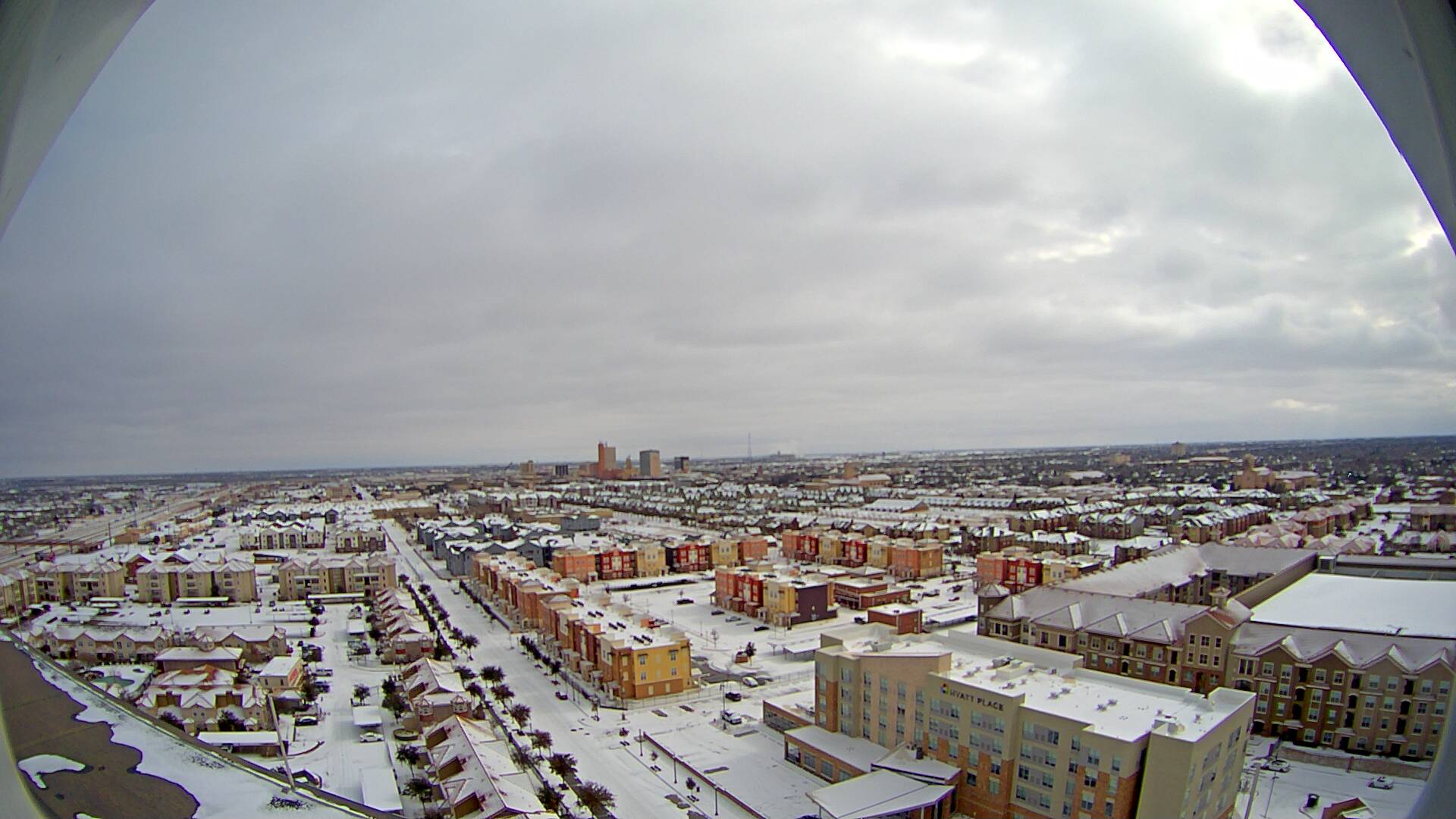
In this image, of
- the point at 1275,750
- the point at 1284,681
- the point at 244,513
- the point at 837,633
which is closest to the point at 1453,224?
the point at 1275,750

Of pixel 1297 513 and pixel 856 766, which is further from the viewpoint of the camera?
pixel 1297 513

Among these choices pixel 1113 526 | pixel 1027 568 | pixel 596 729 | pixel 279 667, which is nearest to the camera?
pixel 596 729

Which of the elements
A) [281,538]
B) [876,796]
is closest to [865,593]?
[876,796]

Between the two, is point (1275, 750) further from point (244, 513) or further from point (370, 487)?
point (370, 487)

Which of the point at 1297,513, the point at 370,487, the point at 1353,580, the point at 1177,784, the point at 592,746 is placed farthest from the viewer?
the point at 370,487

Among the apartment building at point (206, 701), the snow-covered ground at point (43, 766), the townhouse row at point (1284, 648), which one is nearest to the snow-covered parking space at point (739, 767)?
the apartment building at point (206, 701)

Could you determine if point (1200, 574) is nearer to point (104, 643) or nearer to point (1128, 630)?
point (1128, 630)
